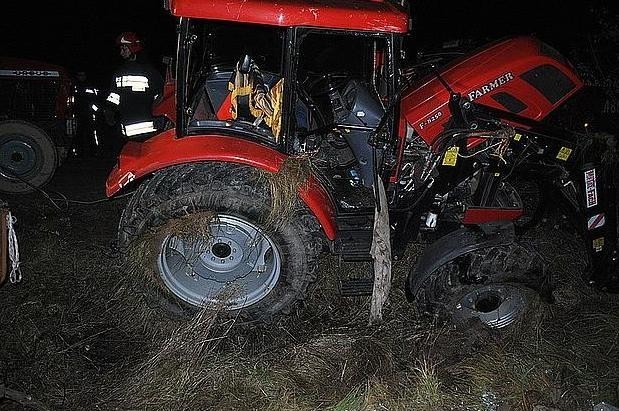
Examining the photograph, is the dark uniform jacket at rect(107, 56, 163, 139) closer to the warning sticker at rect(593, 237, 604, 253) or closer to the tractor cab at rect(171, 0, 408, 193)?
the tractor cab at rect(171, 0, 408, 193)

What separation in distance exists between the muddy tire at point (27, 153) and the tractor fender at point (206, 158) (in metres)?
2.97

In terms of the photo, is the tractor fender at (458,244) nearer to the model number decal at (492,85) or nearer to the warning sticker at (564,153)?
the warning sticker at (564,153)

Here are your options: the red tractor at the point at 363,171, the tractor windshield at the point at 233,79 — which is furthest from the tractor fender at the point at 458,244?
the tractor windshield at the point at 233,79

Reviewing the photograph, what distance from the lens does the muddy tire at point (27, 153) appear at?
637 cm

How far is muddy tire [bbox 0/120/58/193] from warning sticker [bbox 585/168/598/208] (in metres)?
5.26

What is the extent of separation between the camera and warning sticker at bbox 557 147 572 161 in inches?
154

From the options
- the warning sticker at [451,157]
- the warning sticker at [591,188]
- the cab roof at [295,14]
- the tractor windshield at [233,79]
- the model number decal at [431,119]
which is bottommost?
the warning sticker at [591,188]

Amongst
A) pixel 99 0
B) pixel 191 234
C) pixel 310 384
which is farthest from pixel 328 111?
pixel 99 0

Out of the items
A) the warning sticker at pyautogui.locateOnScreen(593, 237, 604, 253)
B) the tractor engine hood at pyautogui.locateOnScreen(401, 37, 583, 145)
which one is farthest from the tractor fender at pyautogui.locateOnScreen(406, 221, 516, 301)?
the tractor engine hood at pyautogui.locateOnScreen(401, 37, 583, 145)

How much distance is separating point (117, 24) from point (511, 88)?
13.2 metres

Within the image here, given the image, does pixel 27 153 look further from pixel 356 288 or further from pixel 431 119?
pixel 431 119

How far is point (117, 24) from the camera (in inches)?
599

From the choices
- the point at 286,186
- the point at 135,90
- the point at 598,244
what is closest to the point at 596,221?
the point at 598,244

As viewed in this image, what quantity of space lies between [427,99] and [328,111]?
0.71 metres
